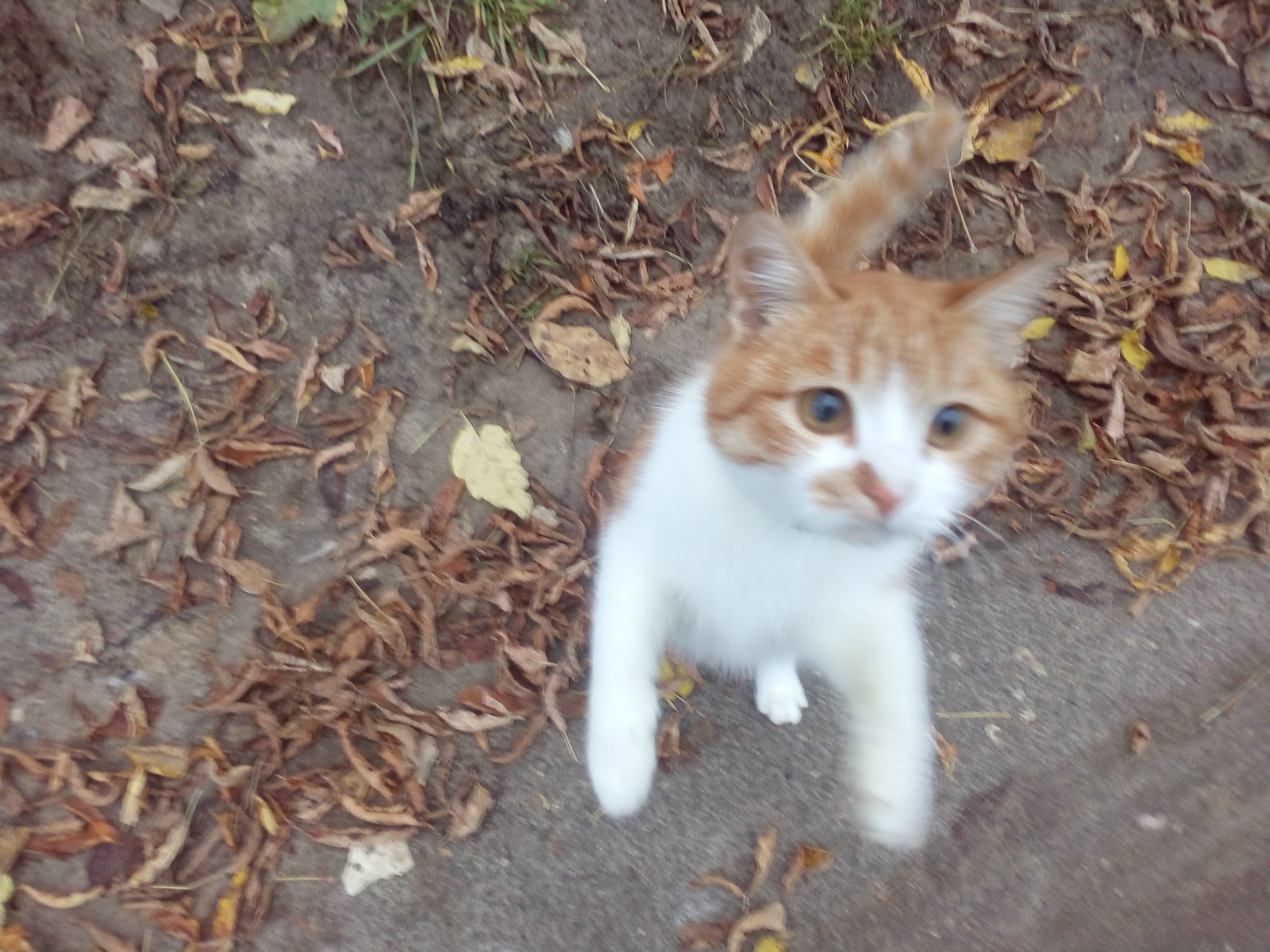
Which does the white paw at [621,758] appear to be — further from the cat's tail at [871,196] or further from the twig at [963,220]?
the twig at [963,220]

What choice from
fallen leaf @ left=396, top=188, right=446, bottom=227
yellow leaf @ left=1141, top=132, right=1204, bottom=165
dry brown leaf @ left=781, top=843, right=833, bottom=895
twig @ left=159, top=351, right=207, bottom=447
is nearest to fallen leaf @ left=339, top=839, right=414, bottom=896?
dry brown leaf @ left=781, top=843, right=833, bottom=895

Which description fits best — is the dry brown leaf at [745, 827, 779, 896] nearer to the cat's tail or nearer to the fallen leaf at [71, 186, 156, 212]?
the cat's tail

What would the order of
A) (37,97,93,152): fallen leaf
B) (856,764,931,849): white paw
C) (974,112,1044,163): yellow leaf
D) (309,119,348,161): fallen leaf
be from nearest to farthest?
(856,764,931,849): white paw → (37,97,93,152): fallen leaf → (309,119,348,161): fallen leaf → (974,112,1044,163): yellow leaf

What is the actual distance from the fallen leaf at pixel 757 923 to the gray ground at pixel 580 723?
4 cm

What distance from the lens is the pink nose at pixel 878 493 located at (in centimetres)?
97

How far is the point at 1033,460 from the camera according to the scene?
2023 millimetres

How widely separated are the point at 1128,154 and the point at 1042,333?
67 cm

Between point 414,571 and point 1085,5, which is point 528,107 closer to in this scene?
point 414,571

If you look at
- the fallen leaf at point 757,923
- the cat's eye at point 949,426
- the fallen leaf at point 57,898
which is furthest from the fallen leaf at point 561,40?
the fallen leaf at point 57,898

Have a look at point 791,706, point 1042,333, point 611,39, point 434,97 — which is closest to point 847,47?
point 611,39

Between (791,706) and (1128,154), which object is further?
(1128,154)

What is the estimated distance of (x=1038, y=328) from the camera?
82.4 inches

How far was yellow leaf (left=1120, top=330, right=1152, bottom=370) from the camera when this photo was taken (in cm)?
209

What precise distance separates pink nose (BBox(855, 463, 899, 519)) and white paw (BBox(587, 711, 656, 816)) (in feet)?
1.93
